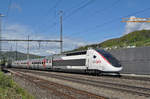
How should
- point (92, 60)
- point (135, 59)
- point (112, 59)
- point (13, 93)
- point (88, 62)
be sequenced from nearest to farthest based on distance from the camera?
point (13, 93)
point (112, 59)
point (92, 60)
point (88, 62)
point (135, 59)

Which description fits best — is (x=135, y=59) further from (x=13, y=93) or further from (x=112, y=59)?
(x=13, y=93)

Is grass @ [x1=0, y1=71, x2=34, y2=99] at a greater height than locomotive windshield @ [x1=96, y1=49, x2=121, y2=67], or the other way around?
locomotive windshield @ [x1=96, y1=49, x2=121, y2=67]

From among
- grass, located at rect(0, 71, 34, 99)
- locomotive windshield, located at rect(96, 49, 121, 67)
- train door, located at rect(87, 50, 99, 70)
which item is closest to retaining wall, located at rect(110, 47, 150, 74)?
locomotive windshield, located at rect(96, 49, 121, 67)

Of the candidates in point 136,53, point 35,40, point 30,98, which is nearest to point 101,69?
point 136,53

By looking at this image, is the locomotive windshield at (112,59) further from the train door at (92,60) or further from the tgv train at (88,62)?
the train door at (92,60)

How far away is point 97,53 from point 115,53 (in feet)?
27.5

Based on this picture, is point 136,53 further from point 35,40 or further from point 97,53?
point 35,40

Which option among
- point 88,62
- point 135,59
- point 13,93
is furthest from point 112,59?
point 13,93

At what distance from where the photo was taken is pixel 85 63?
25.2 meters

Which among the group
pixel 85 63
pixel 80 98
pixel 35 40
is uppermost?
pixel 35 40

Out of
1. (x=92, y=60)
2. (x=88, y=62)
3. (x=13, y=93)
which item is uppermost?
(x=92, y=60)

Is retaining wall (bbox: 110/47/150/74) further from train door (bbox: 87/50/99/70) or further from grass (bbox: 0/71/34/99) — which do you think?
grass (bbox: 0/71/34/99)

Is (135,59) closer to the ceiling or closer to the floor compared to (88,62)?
closer to the ceiling

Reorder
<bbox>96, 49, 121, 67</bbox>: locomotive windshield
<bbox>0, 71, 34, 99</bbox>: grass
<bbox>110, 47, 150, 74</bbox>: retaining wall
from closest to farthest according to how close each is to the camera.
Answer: <bbox>0, 71, 34, 99</bbox>: grass, <bbox>96, 49, 121, 67</bbox>: locomotive windshield, <bbox>110, 47, 150, 74</bbox>: retaining wall
